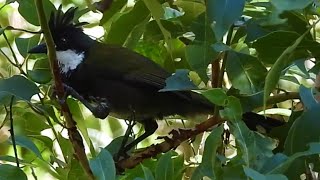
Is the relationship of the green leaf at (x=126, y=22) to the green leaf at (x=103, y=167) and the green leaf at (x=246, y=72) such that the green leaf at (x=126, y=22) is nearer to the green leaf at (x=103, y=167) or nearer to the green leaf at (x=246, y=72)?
the green leaf at (x=246, y=72)

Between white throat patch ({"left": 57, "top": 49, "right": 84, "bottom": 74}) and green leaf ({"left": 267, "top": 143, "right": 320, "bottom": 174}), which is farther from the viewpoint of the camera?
white throat patch ({"left": 57, "top": 49, "right": 84, "bottom": 74})

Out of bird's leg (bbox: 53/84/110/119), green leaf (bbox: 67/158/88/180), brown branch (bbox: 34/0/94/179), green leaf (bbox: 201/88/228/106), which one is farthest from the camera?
bird's leg (bbox: 53/84/110/119)

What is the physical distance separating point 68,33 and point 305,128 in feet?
2.38

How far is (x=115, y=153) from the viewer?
0.98 meters

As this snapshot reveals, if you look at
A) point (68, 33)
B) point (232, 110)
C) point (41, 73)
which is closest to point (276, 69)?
point (232, 110)

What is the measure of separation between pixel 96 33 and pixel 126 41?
0.49m

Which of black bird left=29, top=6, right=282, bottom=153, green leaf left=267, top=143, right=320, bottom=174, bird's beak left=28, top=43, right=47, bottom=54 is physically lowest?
black bird left=29, top=6, right=282, bottom=153

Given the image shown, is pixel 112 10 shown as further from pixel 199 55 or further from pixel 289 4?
pixel 289 4

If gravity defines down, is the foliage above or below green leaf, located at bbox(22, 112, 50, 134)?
above

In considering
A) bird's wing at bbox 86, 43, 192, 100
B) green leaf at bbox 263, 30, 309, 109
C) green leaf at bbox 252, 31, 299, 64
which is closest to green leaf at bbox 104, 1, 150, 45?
bird's wing at bbox 86, 43, 192, 100

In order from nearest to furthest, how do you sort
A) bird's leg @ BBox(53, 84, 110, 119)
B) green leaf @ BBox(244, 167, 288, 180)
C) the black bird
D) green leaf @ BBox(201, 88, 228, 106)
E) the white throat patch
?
green leaf @ BBox(244, 167, 288, 180)
green leaf @ BBox(201, 88, 228, 106)
bird's leg @ BBox(53, 84, 110, 119)
the black bird
the white throat patch

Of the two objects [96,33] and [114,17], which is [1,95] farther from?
[96,33]

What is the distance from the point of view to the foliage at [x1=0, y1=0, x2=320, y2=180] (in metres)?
0.61

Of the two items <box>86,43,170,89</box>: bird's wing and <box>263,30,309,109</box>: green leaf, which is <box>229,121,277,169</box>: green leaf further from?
<box>86,43,170,89</box>: bird's wing
